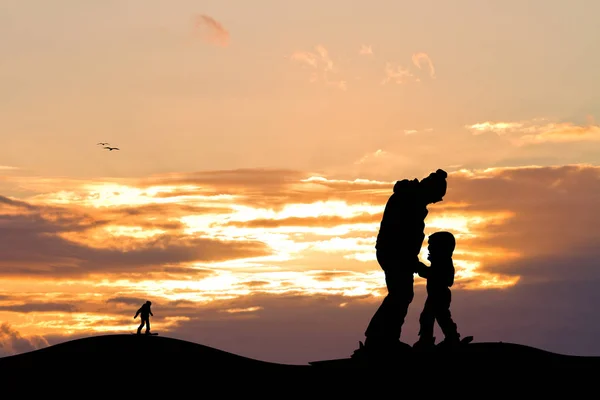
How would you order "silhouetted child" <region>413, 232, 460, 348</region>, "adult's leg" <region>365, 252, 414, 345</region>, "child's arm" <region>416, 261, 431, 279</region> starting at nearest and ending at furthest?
"adult's leg" <region>365, 252, 414, 345</region>
"silhouetted child" <region>413, 232, 460, 348</region>
"child's arm" <region>416, 261, 431, 279</region>

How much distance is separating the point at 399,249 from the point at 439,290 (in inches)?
55.3

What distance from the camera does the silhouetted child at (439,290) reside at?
23.1 meters

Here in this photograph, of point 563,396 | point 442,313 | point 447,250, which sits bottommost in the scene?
point 563,396

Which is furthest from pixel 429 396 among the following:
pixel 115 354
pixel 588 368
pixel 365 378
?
pixel 115 354

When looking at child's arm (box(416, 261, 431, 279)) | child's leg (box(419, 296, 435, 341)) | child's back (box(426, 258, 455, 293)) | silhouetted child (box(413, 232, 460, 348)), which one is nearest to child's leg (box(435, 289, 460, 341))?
silhouetted child (box(413, 232, 460, 348))

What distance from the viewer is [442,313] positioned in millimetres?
23062

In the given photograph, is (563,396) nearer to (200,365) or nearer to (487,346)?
(487,346)

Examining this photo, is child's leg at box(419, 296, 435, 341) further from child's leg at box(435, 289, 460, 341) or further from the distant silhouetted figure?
the distant silhouetted figure

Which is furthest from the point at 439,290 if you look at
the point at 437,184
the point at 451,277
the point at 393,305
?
the point at 437,184

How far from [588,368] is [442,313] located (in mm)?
3852

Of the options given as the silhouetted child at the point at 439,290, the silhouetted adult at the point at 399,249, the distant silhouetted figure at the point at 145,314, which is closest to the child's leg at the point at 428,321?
the silhouetted child at the point at 439,290

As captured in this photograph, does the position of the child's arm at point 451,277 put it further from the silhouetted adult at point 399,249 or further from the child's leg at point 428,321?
the silhouetted adult at point 399,249

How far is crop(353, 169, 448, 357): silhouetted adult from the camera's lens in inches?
894

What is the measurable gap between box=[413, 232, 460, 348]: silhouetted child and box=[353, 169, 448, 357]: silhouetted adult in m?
0.37
